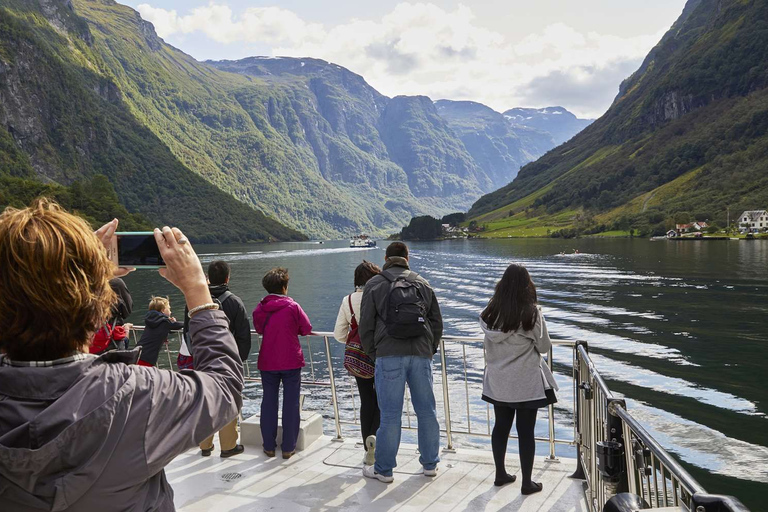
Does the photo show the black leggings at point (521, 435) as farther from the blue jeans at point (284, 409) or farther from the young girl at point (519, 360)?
the blue jeans at point (284, 409)

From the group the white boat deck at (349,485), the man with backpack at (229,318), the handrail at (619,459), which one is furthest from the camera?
the man with backpack at (229,318)

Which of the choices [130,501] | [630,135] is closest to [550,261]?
[130,501]

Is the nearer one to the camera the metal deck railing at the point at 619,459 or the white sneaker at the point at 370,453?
the metal deck railing at the point at 619,459

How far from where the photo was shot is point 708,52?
169625 millimetres

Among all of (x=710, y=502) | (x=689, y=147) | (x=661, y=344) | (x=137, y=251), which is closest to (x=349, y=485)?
(x=137, y=251)

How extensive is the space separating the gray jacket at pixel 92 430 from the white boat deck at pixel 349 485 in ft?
11.8

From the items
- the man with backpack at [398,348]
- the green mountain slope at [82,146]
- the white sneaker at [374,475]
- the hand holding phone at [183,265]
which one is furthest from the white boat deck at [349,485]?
the green mountain slope at [82,146]

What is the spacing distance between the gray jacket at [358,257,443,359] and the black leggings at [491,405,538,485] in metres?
0.89

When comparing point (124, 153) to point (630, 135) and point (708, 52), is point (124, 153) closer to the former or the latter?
point (630, 135)

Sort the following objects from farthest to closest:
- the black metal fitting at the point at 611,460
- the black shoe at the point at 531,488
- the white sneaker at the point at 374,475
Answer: the white sneaker at the point at 374,475 → the black shoe at the point at 531,488 → the black metal fitting at the point at 611,460

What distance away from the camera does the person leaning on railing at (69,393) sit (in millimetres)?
1443

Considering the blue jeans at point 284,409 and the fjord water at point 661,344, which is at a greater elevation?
the blue jeans at point 284,409

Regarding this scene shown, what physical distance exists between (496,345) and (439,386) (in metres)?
11.8

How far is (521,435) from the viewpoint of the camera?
503cm
